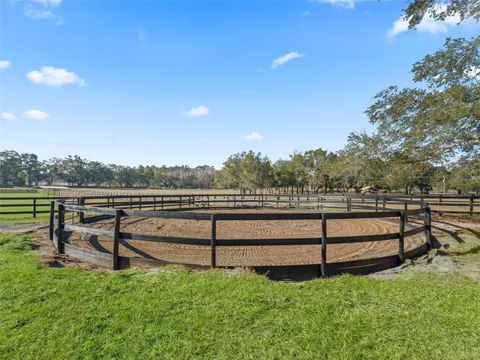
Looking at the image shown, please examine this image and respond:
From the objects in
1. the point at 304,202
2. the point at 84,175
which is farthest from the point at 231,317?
the point at 84,175

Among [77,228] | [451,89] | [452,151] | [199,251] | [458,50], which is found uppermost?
[458,50]

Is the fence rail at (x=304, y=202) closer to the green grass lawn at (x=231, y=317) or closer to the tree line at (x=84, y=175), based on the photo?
the green grass lawn at (x=231, y=317)

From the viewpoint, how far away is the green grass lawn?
2.89 meters

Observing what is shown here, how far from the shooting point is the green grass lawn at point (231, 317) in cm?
289

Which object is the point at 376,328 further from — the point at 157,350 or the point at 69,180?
the point at 69,180

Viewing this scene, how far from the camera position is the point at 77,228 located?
644cm

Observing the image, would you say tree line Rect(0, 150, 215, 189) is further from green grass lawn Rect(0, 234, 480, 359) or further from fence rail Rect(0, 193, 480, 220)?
green grass lawn Rect(0, 234, 480, 359)

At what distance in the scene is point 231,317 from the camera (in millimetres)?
3494

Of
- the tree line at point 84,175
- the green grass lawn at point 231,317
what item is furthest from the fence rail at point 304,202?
the tree line at point 84,175

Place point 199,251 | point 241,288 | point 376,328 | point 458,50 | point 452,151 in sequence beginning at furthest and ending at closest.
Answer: point 452,151
point 458,50
point 199,251
point 241,288
point 376,328

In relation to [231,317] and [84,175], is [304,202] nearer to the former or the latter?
[231,317]

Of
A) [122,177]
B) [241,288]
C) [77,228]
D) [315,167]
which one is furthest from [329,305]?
[122,177]

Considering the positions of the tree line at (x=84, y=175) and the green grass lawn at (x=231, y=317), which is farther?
the tree line at (x=84, y=175)

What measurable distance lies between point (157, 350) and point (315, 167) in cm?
5729
